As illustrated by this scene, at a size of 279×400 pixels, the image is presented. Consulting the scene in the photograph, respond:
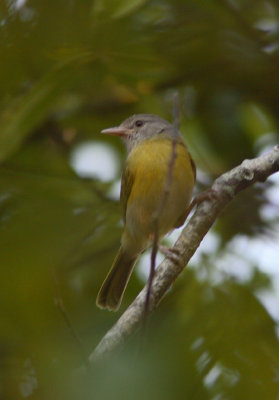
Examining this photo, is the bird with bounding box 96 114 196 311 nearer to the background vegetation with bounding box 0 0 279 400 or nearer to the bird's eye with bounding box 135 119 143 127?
the background vegetation with bounding box 0 0 279 400

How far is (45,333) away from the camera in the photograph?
2.06 meters

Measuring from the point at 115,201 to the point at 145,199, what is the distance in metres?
0.23

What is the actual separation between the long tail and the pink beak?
31.8 inches

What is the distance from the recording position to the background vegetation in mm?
1857

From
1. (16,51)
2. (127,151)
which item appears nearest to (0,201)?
(16,51)

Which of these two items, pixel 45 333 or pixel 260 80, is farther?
pixel 260 80

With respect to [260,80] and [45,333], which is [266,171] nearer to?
[260,80]

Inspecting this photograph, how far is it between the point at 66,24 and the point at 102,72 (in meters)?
1.40

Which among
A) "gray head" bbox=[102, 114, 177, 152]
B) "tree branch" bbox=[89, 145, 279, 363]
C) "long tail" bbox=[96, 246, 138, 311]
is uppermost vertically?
"tree branch" bbox=[89, 145, 279, 363]

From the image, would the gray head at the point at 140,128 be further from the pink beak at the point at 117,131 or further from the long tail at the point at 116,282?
the long tail at the point at 116,282

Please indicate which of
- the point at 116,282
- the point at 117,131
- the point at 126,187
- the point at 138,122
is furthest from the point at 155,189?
the point at 138,122

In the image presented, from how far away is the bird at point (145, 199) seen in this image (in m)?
3.61

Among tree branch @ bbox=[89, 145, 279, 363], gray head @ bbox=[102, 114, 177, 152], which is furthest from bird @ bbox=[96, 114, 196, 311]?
tree branch @ bbox=[89, 145, 279, 363]

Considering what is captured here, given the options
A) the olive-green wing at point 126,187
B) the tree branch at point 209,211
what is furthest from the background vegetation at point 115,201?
the tree branch at point 209,211
